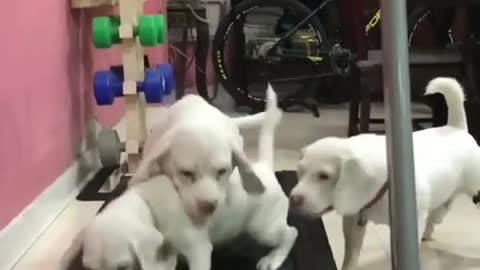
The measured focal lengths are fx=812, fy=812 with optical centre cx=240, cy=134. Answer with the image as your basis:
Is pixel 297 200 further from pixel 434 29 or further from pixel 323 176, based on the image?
pixel 434 29

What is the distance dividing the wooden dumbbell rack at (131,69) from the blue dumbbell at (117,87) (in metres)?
0.03

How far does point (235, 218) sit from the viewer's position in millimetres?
1744

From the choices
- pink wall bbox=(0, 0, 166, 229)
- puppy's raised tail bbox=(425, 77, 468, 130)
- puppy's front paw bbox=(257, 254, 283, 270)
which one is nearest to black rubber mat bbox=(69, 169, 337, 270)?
puppy's front paw bbox=(257, 254, 283, 270)

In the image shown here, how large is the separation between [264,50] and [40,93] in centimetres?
224

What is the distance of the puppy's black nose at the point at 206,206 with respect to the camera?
155 centimetres

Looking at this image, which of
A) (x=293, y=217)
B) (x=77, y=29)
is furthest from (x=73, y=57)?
(x=293, y=217)

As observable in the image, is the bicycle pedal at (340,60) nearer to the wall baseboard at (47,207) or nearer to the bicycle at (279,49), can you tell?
the bicycle at (279,49)

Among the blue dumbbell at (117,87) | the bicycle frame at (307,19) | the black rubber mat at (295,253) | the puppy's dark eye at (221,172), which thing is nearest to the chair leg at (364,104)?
the blue dumbbell at (117,87)

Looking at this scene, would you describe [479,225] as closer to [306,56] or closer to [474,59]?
[474,59]

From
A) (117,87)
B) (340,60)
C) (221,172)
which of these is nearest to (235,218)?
(221,172)

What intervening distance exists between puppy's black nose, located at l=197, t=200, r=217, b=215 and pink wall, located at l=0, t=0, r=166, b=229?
736 millimetres

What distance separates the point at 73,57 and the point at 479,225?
147 centimetres

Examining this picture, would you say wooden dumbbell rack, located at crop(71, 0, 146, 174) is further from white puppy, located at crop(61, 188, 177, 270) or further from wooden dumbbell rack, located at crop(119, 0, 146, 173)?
white puppy, located at crop(61, 188, 177, 270)

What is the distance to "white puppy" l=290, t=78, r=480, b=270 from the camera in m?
1.80
